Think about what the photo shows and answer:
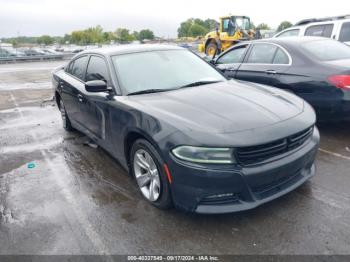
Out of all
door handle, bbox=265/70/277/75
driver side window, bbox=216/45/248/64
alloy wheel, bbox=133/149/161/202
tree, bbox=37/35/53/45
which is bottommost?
tree, bbox=37/35/53/45

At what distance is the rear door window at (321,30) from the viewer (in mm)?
8516

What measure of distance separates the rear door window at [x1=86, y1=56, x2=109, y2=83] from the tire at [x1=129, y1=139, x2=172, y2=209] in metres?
1.09

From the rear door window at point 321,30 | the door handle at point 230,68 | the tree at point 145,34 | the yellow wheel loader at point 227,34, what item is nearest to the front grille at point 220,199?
the door handle at point 230,68

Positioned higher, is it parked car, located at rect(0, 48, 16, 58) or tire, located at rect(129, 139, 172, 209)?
tire, located at rect(129, 139, 172, 209)

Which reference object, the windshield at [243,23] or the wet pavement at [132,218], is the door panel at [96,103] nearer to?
the wet pavement at [132,218]

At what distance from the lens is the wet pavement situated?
2572 mm

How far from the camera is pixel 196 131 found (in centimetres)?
257

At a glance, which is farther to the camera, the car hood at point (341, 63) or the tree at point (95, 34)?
the tree at point (95, 34)

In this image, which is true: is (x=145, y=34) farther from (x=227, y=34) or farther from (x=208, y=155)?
(x=208, y=155)

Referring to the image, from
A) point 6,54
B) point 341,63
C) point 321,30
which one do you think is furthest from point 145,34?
point 341,63

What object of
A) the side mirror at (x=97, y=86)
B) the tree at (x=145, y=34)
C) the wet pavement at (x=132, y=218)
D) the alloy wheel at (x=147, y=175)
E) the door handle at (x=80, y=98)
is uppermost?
the side mirror at (x=97, y=86)

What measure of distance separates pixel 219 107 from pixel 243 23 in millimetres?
17307

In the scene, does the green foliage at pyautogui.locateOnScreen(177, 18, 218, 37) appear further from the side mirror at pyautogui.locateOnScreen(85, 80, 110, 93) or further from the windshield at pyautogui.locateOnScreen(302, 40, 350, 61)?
the side mirror at pyautogui.locateOnScreen(85, 80, 110, 93)

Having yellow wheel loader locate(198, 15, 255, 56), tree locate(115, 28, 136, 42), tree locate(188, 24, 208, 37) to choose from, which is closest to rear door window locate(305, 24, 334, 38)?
yellow wheel loader locate(198, 15, 255, 56)
